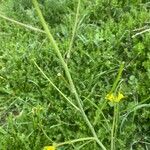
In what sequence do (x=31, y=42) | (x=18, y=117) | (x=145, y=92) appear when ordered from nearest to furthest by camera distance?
(x=145, y=92)
(x=18, y=117)
(x=31, y=42)

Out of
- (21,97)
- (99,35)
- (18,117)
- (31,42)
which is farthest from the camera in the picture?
(31,42)

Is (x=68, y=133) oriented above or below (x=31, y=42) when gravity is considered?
below

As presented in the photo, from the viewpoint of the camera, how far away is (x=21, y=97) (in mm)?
2871

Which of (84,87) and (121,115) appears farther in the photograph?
(84,87)

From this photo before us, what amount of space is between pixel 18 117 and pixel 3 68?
58 cm

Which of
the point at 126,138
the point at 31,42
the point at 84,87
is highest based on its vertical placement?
the point at 31,42

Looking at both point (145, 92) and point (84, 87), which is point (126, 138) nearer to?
point (145, 92)

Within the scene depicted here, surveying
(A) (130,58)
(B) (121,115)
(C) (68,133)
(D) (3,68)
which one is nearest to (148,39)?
(A) (130,58)

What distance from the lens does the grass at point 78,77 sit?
241cm

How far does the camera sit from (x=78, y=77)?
2.80 metres

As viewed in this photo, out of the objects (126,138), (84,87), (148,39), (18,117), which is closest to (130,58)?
(148,39)

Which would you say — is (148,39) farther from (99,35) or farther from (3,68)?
(3,68)

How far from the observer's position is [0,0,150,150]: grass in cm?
241

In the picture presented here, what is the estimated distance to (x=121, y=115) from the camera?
243 centimetres
